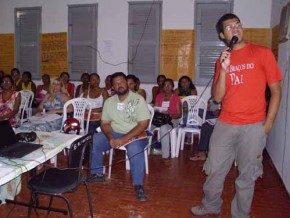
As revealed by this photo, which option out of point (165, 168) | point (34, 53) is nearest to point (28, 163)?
point (165, 168)

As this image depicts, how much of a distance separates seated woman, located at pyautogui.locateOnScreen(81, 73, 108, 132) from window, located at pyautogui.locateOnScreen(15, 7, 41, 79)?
2290 mm

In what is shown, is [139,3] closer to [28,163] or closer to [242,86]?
[242,86]

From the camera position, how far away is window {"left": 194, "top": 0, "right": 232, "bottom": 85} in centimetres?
556

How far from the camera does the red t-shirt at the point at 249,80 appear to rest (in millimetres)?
2049

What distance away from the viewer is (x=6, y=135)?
2053 millimetres

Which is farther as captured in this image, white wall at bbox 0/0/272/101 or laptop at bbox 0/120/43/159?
white wall at bbox 0/0/272/101

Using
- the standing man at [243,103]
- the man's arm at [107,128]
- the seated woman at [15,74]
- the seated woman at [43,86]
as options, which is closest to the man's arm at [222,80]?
the standing man at [243,103]

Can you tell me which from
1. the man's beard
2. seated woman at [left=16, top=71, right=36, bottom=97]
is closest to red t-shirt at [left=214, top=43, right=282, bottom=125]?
the man's beard

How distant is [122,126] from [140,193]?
0.75 meters

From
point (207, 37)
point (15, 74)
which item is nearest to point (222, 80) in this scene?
point (207, 37)

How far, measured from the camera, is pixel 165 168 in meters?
3.83

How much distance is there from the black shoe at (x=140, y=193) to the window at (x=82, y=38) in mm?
3806

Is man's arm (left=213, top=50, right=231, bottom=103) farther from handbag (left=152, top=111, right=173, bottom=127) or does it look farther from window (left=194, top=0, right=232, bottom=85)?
window (left=194, top=0, right=232, bottom=85)

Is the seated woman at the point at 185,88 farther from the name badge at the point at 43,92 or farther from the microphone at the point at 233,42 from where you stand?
the microphone at the point at 233,42
